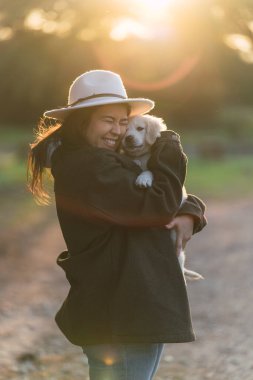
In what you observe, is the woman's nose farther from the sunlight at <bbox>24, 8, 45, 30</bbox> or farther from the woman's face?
the sunlight at <bbox>24, 8, 45, 30</bbox>

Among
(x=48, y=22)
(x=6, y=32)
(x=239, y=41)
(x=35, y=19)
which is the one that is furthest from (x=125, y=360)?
(x=239, y=41)

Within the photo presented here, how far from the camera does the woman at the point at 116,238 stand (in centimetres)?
249

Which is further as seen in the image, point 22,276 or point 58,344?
point 22,276

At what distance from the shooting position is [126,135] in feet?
8.99

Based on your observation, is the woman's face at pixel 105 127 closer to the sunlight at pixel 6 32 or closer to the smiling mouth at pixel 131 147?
the smiling mouth at pixel 131 147

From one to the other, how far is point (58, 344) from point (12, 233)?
5.17m

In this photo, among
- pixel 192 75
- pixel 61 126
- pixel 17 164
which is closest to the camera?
pixel 61 126

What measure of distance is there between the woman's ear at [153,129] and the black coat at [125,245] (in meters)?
0.25

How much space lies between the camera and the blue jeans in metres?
2.55

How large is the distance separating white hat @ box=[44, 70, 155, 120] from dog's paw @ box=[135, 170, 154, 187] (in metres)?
0.27

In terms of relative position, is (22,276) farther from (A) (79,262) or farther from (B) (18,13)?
(A) (79,262)

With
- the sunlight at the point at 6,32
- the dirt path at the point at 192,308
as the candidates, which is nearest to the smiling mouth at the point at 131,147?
the dirt path at the point at 192,308

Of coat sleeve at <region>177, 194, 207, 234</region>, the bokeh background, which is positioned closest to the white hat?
coat sleeve at <region>177, 194, 207, 234</region>

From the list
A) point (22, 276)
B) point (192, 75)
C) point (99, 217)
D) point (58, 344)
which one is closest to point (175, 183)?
point (99, 217)
